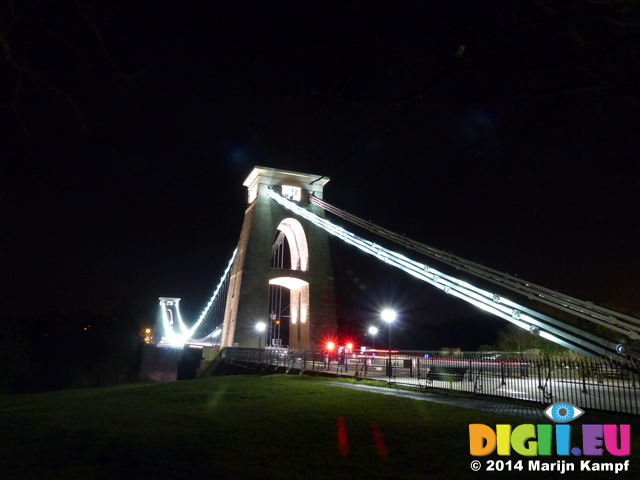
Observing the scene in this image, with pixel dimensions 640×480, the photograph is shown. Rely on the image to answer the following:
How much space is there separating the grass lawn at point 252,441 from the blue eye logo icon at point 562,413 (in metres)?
0.67

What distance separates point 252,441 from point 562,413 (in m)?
4.33

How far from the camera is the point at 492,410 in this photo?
7629 mm

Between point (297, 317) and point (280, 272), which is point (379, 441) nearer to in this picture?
point (280, 272)

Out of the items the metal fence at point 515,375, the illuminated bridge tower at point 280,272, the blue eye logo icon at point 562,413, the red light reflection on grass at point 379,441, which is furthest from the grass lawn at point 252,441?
the illuminated bridge tower at point 280,272

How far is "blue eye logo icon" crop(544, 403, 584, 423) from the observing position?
663 centimetres

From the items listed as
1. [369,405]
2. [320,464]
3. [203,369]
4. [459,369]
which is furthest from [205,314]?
[320,464]

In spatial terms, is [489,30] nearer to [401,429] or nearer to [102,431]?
[401,429]

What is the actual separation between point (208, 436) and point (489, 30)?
5038 mm

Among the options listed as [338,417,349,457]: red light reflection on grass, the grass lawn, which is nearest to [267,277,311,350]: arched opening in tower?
the grass lawn

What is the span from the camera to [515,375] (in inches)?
517

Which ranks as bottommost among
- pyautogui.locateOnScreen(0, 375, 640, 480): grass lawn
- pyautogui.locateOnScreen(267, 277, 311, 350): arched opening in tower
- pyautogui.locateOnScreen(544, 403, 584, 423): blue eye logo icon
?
pyautogui.locateOnScreen(0, 375, 640, 480): grass lawn

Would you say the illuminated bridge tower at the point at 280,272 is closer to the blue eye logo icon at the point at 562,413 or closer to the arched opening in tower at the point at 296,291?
the arched opening in tower at the point at 296,291

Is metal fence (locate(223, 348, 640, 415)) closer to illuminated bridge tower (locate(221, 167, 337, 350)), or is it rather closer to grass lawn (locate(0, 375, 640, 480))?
grass lawn (locate(0, 375, 640, 480))

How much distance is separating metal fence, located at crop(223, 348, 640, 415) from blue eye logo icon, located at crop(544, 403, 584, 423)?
2.12ft
